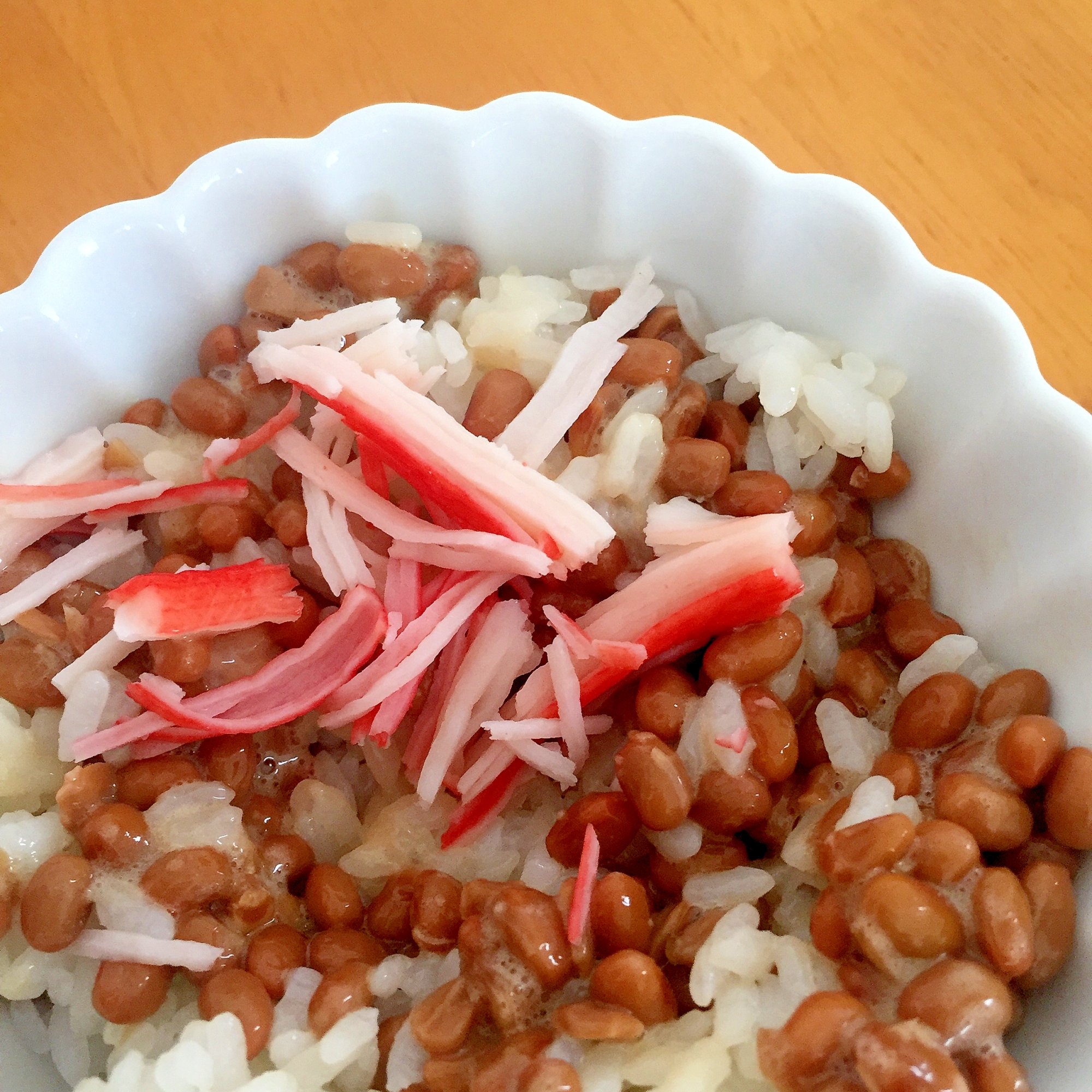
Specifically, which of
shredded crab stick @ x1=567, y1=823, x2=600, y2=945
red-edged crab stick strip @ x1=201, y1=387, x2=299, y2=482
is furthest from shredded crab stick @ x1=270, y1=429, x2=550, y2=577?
shredded crab stick @ x1=567, y1=823, x2=600, y2=945

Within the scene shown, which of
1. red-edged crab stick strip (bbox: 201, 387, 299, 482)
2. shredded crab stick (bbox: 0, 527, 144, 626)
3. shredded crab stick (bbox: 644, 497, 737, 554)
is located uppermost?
shredded crab stick (bbox: 644, 497, 737, 554)

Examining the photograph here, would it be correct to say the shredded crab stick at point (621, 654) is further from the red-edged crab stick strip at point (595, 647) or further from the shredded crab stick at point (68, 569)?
the shredded crab stick at point (68, 569)

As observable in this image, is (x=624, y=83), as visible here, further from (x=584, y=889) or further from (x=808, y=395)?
(x=584, y=889)

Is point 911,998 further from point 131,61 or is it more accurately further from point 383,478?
point 131,61

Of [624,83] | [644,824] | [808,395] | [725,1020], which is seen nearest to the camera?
[725,1020]

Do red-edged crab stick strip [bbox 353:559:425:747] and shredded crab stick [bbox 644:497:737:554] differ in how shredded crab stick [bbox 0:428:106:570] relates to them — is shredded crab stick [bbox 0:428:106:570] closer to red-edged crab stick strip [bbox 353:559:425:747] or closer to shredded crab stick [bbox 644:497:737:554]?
red-edged crab stick strip [bbox 353:559:425:747]

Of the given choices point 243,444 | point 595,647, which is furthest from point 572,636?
point 243,444
